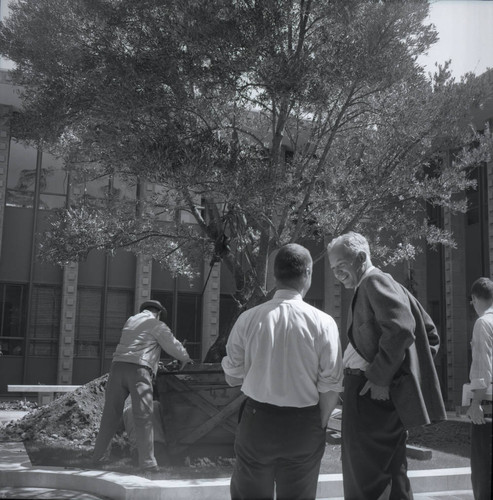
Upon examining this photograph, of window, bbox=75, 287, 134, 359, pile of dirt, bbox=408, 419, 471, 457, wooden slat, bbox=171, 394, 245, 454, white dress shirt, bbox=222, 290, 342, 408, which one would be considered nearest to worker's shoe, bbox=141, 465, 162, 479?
wooden slat, bbox=171, 394, 245, 454

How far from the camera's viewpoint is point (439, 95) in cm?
910

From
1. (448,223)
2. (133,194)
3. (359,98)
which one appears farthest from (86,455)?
(448,223)

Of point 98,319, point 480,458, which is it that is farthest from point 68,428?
point 98,319

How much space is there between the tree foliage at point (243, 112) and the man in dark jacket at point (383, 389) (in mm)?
4265

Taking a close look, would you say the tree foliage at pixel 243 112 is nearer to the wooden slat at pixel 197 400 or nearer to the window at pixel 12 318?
the wooden slat at pixel 197 400

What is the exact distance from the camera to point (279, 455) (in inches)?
128

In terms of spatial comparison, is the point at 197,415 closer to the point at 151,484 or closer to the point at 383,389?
the point at 151,484

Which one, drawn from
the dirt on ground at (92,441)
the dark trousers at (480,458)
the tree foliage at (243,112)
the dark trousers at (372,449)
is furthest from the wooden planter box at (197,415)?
the dark trousers at (372,449)

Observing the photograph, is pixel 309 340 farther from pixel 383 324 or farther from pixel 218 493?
pixel 218 493

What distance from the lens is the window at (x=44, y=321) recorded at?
18.0 meters

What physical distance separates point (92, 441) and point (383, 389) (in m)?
6.10

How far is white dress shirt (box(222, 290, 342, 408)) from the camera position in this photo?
11.1 feet

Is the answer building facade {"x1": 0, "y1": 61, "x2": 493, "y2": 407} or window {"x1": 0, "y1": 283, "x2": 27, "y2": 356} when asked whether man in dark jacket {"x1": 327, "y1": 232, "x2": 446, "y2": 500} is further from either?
window {"x1": 0, "y1": 283, "x2": 27, "y2": 356}

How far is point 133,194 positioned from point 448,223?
30.1 ft
